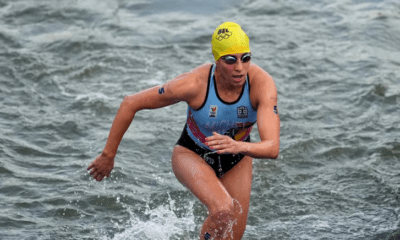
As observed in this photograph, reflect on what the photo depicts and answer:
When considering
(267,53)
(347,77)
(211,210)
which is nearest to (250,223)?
(211,210)

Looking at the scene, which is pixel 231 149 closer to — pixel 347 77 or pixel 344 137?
pixel 344 137

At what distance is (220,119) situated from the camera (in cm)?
591

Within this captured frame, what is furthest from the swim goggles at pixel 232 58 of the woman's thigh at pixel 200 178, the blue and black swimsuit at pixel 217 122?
the woman's thigh at pixel 200 178

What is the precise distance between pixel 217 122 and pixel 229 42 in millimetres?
821

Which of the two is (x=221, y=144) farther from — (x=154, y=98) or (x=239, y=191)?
(x=239, y=191)

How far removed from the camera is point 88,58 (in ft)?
42.3

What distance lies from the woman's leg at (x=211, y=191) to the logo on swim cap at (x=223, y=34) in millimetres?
1246

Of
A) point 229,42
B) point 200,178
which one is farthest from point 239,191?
point 229,42

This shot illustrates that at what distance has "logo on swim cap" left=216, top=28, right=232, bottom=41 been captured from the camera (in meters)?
5.69

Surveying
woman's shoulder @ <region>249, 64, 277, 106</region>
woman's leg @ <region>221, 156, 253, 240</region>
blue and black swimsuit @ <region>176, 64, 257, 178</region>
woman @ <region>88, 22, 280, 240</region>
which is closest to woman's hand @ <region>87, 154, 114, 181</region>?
woman @ <region>88, 22, 280, 240</region>

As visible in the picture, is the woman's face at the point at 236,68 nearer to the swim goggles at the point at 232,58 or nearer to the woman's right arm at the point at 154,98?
the swim goggles at the point at 232,58

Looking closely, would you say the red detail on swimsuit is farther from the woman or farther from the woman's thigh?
the woman's thigh

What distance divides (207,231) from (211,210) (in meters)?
0.44

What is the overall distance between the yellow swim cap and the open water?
2.51 metres
